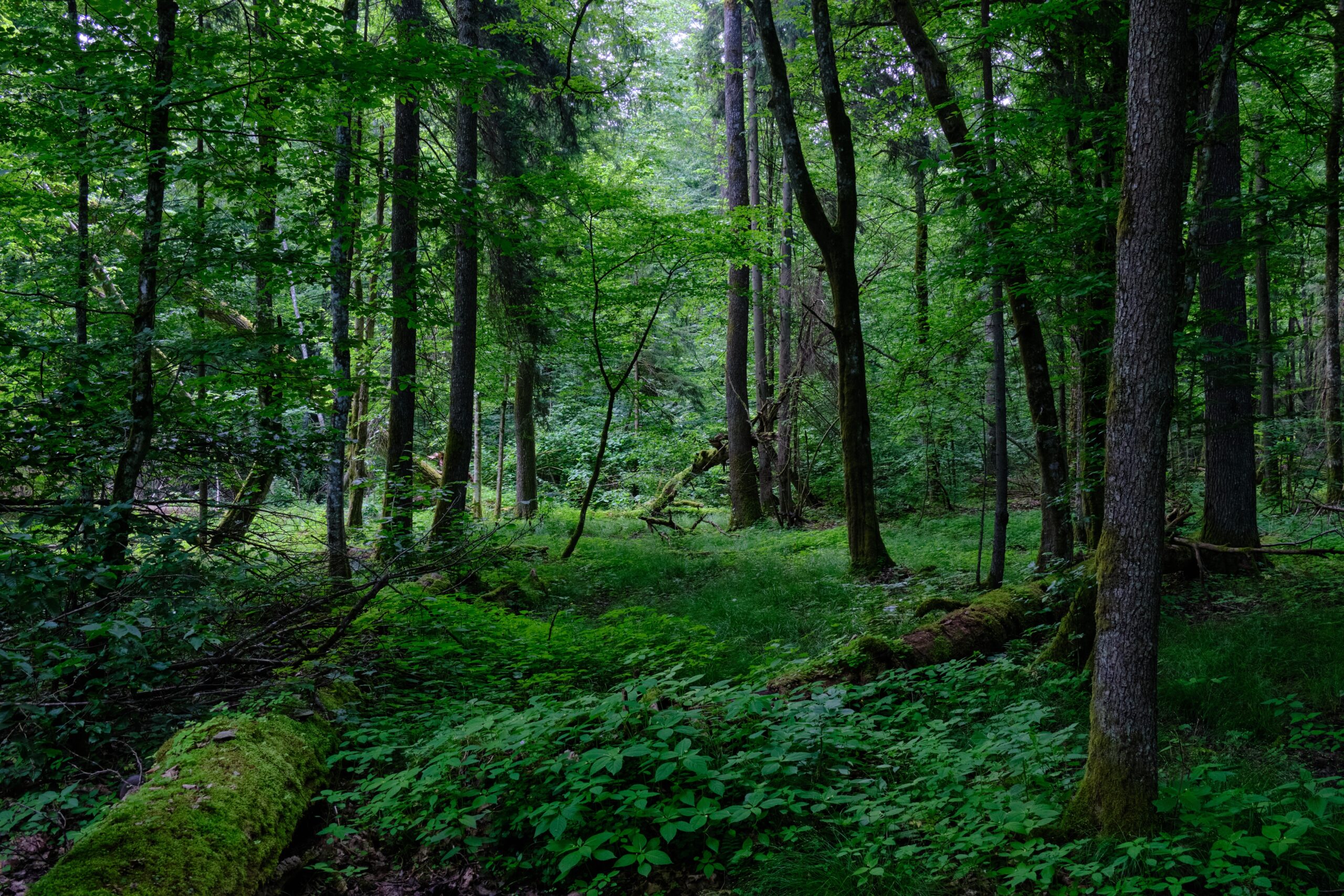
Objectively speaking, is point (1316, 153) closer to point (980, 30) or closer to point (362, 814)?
point (980, 30)

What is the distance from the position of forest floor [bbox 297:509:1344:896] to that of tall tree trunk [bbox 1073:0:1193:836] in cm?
22

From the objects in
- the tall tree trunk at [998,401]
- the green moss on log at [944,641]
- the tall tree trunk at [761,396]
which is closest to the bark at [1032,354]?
the tall tree trunk at [998,401]

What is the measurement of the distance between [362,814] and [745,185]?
46.9 ft

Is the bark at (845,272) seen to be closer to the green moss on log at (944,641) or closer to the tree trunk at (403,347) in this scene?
the green moss on log at (944,641)

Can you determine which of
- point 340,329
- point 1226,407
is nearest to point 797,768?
point 340,329

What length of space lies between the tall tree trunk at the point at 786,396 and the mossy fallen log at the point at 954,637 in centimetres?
830

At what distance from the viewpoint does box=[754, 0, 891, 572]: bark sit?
8.84 metres

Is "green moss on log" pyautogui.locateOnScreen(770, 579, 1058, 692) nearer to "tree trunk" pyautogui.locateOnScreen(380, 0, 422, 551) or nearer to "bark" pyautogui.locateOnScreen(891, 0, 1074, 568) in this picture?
"bark" pyautogui.locateOnScreen(891, 0, 1074, 568)

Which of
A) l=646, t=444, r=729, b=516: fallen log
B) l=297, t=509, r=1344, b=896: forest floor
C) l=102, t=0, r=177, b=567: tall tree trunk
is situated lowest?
l=297, t=509, r=1344, b=896: forest floor

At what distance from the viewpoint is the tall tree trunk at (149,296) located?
4.06 m

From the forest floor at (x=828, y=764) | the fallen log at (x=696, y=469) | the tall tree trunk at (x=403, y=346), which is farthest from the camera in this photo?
the fallen log at (x=696, y=469)

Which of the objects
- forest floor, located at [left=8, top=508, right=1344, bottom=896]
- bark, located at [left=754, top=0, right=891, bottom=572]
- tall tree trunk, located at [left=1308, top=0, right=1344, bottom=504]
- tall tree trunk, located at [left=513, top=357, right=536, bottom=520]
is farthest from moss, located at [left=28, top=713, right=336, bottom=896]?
tall tree trunk, located at [left=1308, top=0, right=1344, bottom=504]

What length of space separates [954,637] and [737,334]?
9.92 m

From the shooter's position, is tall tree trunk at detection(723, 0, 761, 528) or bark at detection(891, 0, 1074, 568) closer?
bark at detection(891, 0, 1074, 568)
